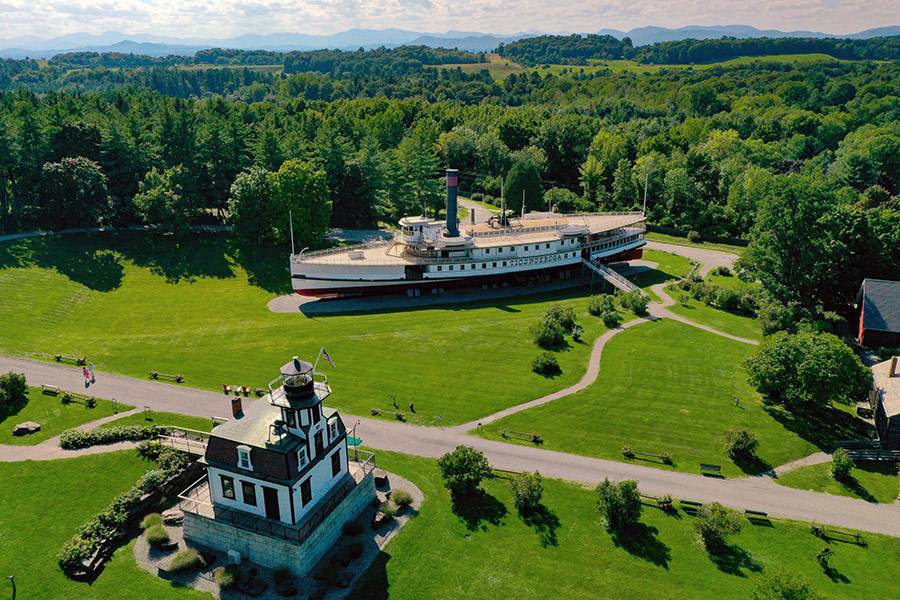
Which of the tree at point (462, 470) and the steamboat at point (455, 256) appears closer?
the tree at point (462, 470)

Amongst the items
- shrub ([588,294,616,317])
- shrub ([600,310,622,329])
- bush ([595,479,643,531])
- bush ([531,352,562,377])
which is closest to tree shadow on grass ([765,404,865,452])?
bush ([531,352,562,377])

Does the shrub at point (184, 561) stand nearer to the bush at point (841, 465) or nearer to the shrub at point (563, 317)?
the shrub at point (563, 317)

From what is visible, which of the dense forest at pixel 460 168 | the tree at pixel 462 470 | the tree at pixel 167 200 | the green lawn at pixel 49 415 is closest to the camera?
the tree at pixel 462 470

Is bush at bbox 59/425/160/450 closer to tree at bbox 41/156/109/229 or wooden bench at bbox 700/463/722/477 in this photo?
wooden bench at bbox 700/463/722/477

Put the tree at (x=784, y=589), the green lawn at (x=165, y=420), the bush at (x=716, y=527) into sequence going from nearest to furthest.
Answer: the tree at (x=784, y=589)
the bush at (x=716, y=527)
the green lawn at (x=165, y=420)

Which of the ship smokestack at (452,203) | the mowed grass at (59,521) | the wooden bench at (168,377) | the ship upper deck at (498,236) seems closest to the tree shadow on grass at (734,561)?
the mowed grass at (59,521)

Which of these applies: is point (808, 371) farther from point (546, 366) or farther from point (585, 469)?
point (546, 366)

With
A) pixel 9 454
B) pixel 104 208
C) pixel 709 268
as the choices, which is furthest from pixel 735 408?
pixel 104 208

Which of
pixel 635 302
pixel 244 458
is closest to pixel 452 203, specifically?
pixel 635 302
